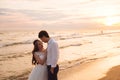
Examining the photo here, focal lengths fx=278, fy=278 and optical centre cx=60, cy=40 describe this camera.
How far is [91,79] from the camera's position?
11.5m

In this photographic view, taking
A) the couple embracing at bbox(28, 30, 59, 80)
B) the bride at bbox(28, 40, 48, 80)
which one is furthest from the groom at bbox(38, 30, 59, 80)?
the bride at bbox(28, 40, 48, 80)

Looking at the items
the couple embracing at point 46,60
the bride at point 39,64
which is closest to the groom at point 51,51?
the couple embracing at point 46,60

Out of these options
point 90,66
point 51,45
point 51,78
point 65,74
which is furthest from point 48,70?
point 90,66

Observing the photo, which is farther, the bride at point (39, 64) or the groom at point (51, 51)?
the bride at point (39, 64)

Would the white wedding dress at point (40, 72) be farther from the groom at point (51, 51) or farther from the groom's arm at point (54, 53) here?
the groom's arm at point (54, 53)

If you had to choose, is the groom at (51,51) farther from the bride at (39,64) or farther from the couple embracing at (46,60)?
the bride at (39,64)

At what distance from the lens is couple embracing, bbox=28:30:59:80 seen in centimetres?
659

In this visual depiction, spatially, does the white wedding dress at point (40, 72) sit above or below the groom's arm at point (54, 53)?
below

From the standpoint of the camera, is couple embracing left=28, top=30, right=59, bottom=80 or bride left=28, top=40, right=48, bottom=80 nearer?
couple embracing left=28, top=30, right=59, bottom=80

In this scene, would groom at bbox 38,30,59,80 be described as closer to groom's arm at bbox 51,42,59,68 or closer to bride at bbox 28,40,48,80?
groom's arm at bbox 51,42,59,68

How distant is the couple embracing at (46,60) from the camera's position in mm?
6590

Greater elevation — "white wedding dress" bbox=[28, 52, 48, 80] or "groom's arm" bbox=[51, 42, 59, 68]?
"groom's arm" bbox=[51, 42, 59, 68]

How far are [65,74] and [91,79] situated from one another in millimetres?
1789

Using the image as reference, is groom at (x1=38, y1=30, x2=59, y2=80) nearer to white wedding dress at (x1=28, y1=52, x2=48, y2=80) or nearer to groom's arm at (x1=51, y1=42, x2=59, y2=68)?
groom's arm at (x1=51, y1=42, x2=59, y2=68)
